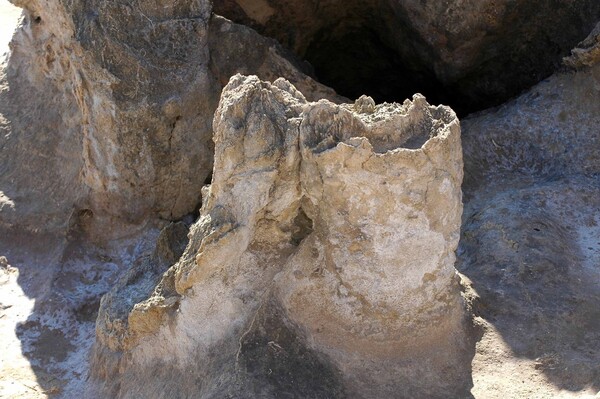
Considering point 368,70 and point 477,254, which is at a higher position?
point 368,70

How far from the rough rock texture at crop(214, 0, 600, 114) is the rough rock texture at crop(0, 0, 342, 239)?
518 millimetres

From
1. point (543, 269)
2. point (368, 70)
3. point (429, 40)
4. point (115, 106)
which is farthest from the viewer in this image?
point (368, 70)

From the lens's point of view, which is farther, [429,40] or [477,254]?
[429,40]

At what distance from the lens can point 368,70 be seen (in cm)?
497

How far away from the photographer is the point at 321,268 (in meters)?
2.68

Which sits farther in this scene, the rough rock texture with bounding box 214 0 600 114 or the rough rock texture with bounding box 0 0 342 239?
the rough rock texture with bounding box 214 0 600 114

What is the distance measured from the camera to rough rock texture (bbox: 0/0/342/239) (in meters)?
3.61

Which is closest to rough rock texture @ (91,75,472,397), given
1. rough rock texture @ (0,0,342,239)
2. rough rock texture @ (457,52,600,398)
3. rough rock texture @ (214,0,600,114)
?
rough rock texture @ (457,52,600,398)

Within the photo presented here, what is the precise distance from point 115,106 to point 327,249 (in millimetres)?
1327

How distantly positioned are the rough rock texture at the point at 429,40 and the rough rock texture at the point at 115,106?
1.70ft

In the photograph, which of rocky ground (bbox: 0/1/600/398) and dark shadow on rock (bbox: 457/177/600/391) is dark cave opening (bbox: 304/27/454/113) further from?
dark shadow on rock (bbox: 457/177/600/391)

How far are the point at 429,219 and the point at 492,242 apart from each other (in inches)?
29.8

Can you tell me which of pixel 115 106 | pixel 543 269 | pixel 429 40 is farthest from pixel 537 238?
pixel 115 106

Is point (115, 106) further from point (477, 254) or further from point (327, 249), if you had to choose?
point (477, 254)
